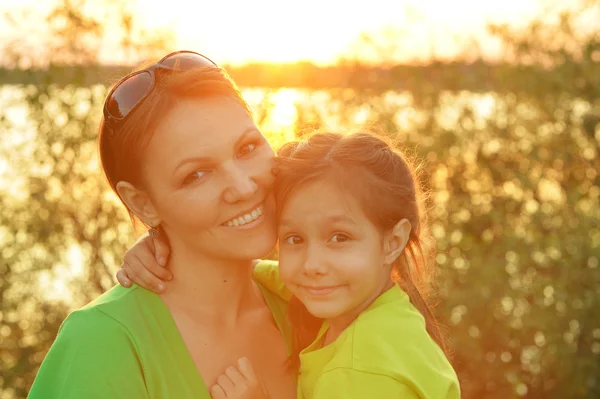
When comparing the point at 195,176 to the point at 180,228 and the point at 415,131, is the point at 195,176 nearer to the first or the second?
the point at 180,228

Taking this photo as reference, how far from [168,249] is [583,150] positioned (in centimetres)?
341

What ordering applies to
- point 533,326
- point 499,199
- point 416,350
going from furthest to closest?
1. point 499,199
2. point 533,326
3. point 416,350

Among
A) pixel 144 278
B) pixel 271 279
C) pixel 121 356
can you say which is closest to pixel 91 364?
pixel 121 356

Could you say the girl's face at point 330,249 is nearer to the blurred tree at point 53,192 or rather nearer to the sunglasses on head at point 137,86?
the sunglasses on head at point 137,86

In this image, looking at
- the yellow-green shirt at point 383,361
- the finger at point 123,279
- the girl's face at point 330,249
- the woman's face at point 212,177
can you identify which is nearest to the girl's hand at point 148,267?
the finger at point 123,279

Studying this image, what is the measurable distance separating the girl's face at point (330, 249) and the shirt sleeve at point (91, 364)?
0.54m

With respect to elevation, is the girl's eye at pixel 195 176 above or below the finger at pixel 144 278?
above

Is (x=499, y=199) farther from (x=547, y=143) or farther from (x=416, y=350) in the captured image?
(x=416, y=350)

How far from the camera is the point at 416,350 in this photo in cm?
249

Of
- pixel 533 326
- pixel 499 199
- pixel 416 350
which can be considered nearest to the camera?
pixel 416 350

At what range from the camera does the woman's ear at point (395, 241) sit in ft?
9.09

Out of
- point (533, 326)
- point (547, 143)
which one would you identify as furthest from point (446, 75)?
point (533, 326)

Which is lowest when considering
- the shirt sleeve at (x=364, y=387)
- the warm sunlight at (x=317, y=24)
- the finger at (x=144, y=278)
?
the warm sunlight at (x=317, y=24)

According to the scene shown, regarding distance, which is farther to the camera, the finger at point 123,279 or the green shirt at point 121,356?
the finger at point 123,279
